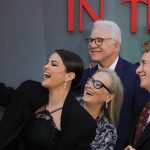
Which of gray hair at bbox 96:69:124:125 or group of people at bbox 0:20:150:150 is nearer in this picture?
group of people at bbox 0:20:150:150

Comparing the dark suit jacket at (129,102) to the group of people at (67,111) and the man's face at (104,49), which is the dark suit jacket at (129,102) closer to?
the group of people at (67,111)

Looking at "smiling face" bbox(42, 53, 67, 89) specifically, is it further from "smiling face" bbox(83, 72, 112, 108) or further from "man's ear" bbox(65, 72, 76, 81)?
"smiling face" bbox(83, 72, 112, 108)

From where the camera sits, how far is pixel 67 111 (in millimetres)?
2277

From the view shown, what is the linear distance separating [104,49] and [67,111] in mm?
706

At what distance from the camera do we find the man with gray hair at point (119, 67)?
2.72 m

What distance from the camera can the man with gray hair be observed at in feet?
8.92

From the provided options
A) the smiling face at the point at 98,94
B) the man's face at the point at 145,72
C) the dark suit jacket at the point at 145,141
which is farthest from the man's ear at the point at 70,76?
the dark suit jacket at the point at 145,141

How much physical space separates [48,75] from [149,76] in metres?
0.61

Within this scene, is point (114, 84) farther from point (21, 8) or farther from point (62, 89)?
point (21, 8)

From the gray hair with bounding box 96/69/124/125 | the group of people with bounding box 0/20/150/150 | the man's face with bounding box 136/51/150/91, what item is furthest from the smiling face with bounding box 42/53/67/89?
the man's face with bounding box 136/51/150/91

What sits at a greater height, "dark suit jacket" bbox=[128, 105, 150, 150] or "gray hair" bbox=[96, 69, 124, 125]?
"gray hair" bbox=[96, 69, 124, 125]

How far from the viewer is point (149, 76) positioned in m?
2.38

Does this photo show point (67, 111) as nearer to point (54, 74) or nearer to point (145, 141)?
point (54, 74)

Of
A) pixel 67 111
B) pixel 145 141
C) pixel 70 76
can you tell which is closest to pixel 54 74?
pixel 70 76
